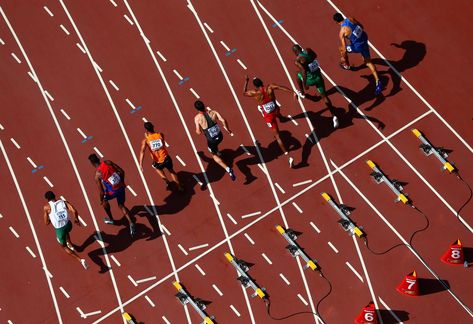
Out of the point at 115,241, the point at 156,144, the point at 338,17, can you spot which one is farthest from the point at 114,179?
the point at 338,17

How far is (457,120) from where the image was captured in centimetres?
2280

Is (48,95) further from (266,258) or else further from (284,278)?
(284,278)

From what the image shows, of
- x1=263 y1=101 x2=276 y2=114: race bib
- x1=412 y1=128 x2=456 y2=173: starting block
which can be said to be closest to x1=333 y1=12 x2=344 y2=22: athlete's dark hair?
x1=263 y1=101 x2=276 y2=114: race bib

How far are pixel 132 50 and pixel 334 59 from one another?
19.9ft

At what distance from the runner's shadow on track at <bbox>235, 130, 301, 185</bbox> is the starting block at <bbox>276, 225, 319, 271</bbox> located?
71.6 inches

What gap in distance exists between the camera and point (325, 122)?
75.4 ft

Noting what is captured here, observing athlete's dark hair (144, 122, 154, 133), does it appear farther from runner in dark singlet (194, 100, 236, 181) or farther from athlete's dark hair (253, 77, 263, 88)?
athlete's dark hair (253, 77, 263, 88)

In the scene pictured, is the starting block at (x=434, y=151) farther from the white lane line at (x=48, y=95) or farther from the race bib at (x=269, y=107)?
the white lane line at (x=48, y=95)

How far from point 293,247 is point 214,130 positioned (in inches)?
148

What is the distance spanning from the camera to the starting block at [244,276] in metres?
20.8

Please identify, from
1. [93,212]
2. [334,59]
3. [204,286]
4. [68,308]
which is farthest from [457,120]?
[68,308]

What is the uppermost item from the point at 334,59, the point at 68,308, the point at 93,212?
the point at 334,59

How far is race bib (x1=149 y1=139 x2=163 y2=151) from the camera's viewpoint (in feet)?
67.7

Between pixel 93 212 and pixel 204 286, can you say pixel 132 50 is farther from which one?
pixel 204 286
